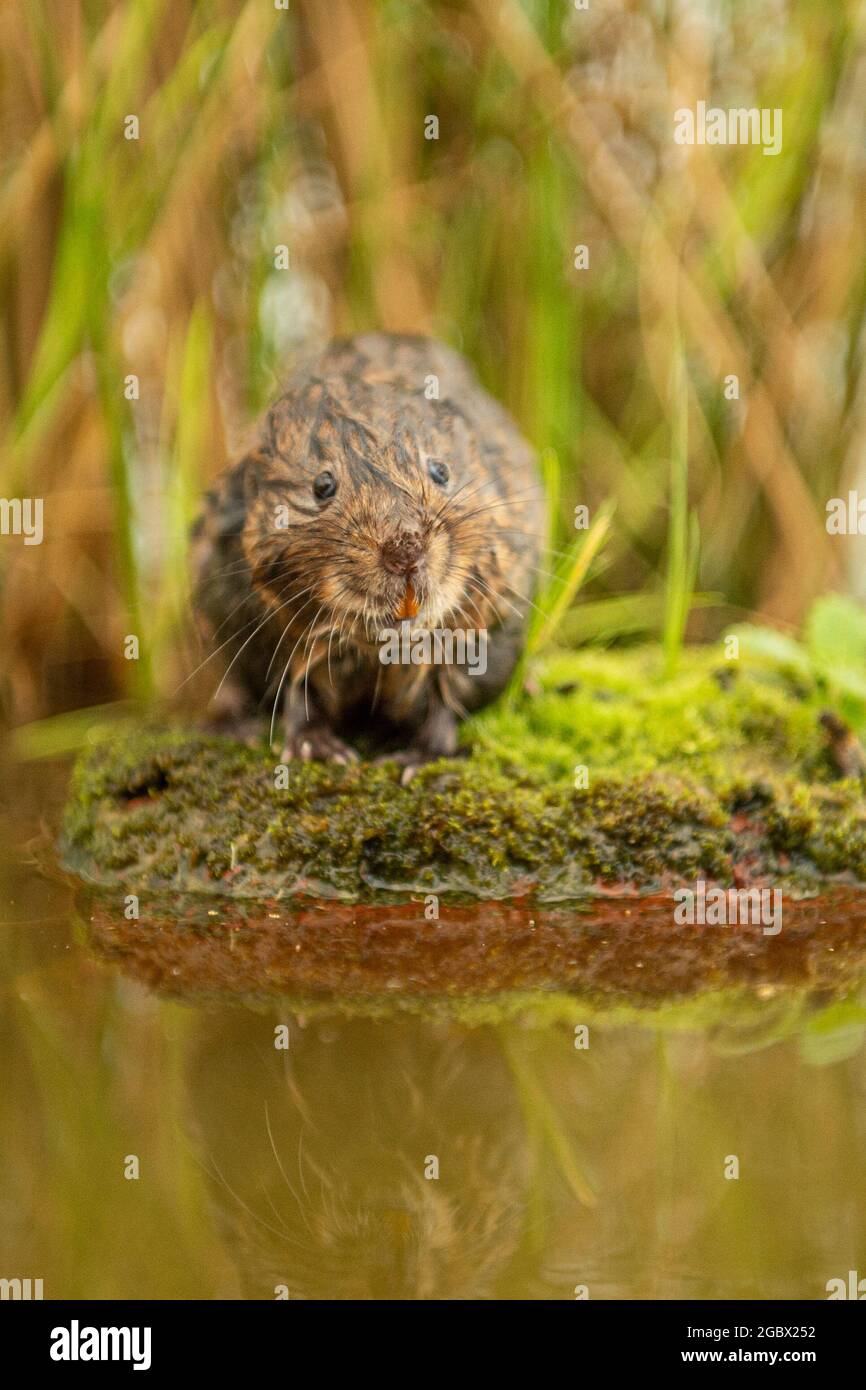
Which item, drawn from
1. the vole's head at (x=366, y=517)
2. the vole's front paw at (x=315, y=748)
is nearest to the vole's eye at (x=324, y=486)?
the vole's head at (x=366, y=517)

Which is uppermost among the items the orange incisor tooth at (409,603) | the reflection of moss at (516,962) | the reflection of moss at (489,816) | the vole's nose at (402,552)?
the vole's nose at (402,552)

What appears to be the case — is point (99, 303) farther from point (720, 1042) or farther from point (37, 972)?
point (720, 1042)

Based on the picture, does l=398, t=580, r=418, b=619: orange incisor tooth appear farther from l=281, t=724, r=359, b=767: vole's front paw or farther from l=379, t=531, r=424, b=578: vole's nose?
l=281, t=724, r=359, b=767: vole's front paw

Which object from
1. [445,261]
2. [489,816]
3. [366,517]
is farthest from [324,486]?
[445,261]

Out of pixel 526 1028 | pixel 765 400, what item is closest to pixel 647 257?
pixel 765 400

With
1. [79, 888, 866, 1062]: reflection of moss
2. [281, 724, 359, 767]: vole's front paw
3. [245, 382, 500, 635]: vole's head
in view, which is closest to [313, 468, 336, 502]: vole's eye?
[245, 382, 500, 635]: vole's head

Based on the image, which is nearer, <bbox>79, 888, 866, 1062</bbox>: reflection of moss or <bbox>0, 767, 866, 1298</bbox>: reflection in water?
<bbox>0, 767, 866, 1298</bbox>: reflection in water

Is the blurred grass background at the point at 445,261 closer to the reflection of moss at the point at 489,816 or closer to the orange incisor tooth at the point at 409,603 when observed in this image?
the reflection of moss at the point at 489,816
